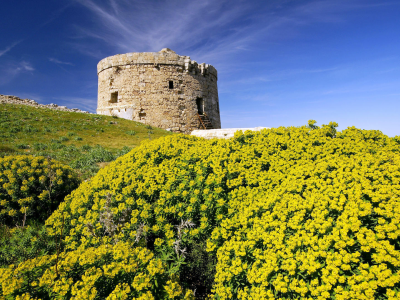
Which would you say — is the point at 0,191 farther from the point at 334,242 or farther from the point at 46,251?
the point at 334,242

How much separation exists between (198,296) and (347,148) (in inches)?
127

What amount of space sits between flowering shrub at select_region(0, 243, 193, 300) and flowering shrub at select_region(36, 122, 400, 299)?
594 millimetres

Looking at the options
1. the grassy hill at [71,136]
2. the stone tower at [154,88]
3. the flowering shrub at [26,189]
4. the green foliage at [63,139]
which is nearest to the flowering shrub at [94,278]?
the flowering shrub at [26,189]

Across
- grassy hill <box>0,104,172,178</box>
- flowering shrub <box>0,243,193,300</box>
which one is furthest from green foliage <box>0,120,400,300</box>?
grassy hill <box>0,104,172,178</box>

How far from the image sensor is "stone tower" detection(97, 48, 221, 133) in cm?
1833

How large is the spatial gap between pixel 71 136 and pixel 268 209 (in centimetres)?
1292

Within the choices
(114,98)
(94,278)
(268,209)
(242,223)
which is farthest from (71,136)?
(268,209)

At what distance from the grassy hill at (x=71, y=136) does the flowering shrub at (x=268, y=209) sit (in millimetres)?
4871

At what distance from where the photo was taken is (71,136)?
1312 cm

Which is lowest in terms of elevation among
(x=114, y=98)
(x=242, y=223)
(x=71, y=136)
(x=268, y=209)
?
(x=242, y=223)

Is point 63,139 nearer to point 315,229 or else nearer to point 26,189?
point 26,189

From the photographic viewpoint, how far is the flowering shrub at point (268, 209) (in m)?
2.14

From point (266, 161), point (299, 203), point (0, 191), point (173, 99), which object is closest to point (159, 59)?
point (173, 99)

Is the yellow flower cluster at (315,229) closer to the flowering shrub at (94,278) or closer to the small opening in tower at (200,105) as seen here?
the flowering shrub at (94,278)
